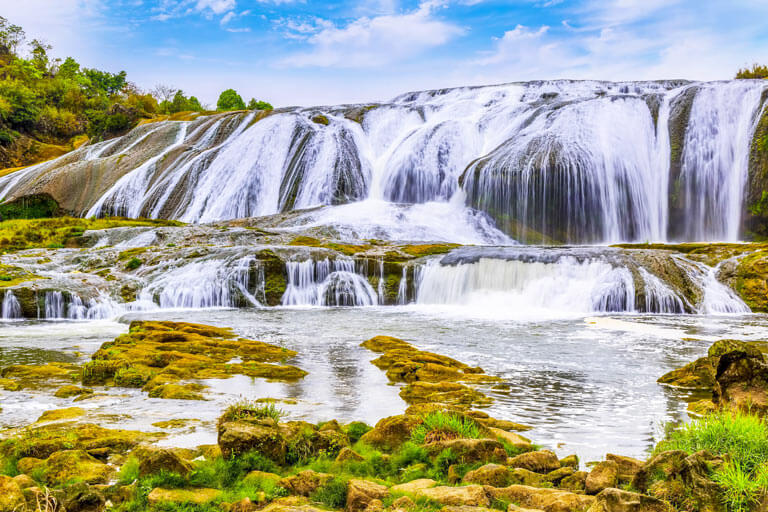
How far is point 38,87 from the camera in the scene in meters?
73.2

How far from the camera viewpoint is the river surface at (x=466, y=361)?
7.14 metres

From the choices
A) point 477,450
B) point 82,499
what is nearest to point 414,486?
point 477,450

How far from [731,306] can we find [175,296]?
18.7m

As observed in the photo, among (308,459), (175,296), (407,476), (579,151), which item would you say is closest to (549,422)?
(407,476)

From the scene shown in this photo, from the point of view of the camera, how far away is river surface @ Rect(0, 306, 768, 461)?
7.14 meters

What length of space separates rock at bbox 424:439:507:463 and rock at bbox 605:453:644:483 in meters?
0.94

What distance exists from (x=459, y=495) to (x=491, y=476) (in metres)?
0.50

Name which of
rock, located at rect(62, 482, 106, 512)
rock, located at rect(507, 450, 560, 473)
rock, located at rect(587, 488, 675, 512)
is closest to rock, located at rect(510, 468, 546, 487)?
rock, located at rect(507, 450, 560, 473)

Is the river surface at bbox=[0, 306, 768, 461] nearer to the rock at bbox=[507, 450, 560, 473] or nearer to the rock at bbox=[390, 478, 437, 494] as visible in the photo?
the rock at bbox=[507, 450, 560, 473]

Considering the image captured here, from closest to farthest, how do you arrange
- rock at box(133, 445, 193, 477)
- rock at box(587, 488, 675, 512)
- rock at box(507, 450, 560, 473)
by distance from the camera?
rock at box(587, 488, 675, 512) → rock at box(133, 445, 193, 477) → rock at box(507, 450, 560, 473)

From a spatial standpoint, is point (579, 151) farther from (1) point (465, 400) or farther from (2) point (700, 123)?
(1) point (465, 400)

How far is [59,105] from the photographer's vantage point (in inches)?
2879

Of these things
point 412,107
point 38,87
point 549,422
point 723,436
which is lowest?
point 549,422

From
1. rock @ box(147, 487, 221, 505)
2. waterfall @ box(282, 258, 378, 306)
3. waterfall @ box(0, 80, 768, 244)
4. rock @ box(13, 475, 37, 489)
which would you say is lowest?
rock @ box(147, 487, 221, 505)
